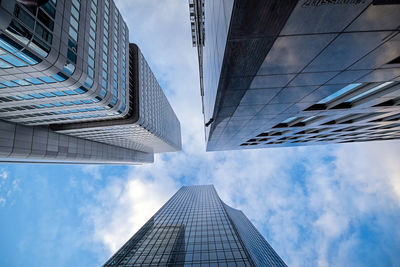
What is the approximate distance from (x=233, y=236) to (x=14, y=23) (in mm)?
41006

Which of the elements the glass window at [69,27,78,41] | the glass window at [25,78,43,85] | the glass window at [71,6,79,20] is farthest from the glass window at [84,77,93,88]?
the glass window at [71,6,79,20]

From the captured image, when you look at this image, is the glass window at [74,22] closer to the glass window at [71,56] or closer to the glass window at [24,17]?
the glass window at [71,56]

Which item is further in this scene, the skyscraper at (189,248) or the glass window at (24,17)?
the skyscraper at (189,248)

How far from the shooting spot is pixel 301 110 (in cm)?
1297

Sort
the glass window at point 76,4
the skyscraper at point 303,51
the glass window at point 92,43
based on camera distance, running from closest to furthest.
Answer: the skyscraper at point 303,51
the glass window at point 76,4
the glass window at point 92,43

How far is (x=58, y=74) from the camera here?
719 inches

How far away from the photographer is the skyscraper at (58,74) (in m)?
14.7

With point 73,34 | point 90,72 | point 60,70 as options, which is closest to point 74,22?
point 73,34

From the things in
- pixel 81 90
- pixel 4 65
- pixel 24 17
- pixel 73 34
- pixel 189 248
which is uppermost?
pixel 73 34

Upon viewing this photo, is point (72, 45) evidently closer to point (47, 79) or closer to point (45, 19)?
point (45, 19)

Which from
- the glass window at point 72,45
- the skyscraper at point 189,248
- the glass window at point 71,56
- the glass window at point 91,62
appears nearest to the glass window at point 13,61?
the glass window at point 71,56

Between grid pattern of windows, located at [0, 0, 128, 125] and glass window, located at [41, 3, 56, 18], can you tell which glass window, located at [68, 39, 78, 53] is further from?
glass window, located at [41, 3, 56, 18]

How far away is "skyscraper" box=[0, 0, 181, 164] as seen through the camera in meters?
14.7

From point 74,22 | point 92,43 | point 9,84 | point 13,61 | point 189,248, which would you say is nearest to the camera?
point 13,61
